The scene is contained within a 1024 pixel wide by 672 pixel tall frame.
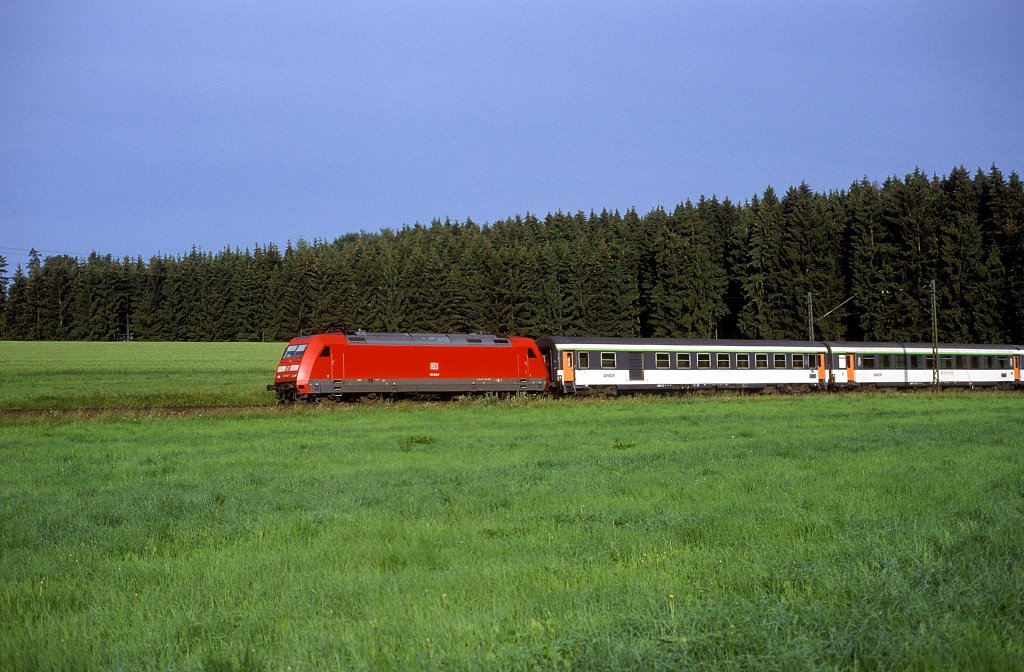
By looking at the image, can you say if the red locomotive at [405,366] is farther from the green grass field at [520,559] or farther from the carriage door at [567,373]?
the green grass field at [520,559]

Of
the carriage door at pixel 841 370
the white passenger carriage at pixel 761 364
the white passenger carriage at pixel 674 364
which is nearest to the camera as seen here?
the white passenger carriage at pixel 674 364

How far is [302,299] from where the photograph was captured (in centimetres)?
11275

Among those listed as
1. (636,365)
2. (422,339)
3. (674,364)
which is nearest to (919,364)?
(674,364)

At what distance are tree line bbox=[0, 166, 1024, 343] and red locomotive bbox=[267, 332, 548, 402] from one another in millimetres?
36683

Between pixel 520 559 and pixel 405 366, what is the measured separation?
3266 cm

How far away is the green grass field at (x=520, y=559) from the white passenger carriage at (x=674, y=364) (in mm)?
26868

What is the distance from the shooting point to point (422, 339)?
135 feet

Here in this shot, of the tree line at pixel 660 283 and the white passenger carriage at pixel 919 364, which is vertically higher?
the tree line at pixel 660 283

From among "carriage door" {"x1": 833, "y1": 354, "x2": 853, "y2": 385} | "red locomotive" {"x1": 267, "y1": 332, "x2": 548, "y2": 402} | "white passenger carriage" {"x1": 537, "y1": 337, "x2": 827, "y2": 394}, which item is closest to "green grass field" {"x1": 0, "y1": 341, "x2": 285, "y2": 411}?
"red locomotive" {"x1": 267, "y1": 332, "x2": 548, "y2": 402}

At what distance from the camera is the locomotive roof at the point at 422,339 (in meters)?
39.2

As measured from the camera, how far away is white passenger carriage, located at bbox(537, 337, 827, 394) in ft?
149

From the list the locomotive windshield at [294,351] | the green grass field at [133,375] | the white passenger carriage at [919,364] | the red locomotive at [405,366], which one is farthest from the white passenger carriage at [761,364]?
the green grass field at [133,375]

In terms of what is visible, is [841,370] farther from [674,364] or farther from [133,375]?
[133,375]

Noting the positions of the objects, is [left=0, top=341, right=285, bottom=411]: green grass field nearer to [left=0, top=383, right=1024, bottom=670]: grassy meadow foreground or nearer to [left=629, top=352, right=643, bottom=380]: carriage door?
[left=629, top=352, right=643, bottom=380]: carriage door
